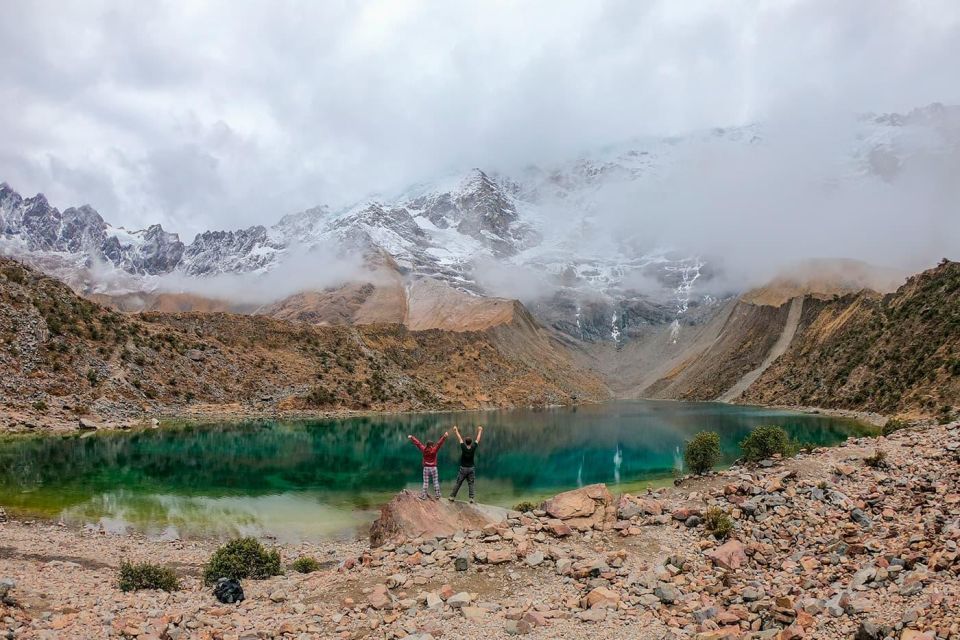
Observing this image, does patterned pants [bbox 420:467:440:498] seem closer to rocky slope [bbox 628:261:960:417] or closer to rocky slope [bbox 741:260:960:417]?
rocky slope [bbox 741:260:960:417]

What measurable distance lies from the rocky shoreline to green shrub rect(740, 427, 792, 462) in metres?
9.49

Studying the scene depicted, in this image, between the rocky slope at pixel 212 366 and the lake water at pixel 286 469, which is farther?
the rocky slope at pixel 212 366

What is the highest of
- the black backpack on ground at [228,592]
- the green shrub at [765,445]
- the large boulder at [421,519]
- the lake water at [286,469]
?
the green shrub at [765,445]

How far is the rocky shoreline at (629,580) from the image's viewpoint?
12.1m

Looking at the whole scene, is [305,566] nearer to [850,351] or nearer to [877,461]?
[877,461]

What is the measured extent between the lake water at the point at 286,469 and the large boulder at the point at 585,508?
17.4 metres

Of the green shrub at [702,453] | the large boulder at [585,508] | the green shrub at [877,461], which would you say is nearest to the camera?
the large boulder at [585,508]

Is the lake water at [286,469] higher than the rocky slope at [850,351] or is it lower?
lower

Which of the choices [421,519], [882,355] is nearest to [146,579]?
[421,519]

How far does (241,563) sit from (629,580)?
13.0m

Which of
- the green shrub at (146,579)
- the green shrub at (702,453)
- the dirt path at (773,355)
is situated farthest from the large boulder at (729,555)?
the dirt path at (773,355)

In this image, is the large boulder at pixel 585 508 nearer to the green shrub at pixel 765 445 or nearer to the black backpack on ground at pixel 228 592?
the black backpack on ground at pixel 228 592

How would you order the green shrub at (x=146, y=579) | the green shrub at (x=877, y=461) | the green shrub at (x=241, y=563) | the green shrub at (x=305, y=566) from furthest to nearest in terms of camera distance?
1. the green shrub at (x=877, y=461)
2. the green shrub at (x=305, y=566)
3. the green shrub at (x=241, y=563)
4. the green shrub at (x=146, y=579)

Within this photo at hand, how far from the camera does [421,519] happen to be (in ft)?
68.1
